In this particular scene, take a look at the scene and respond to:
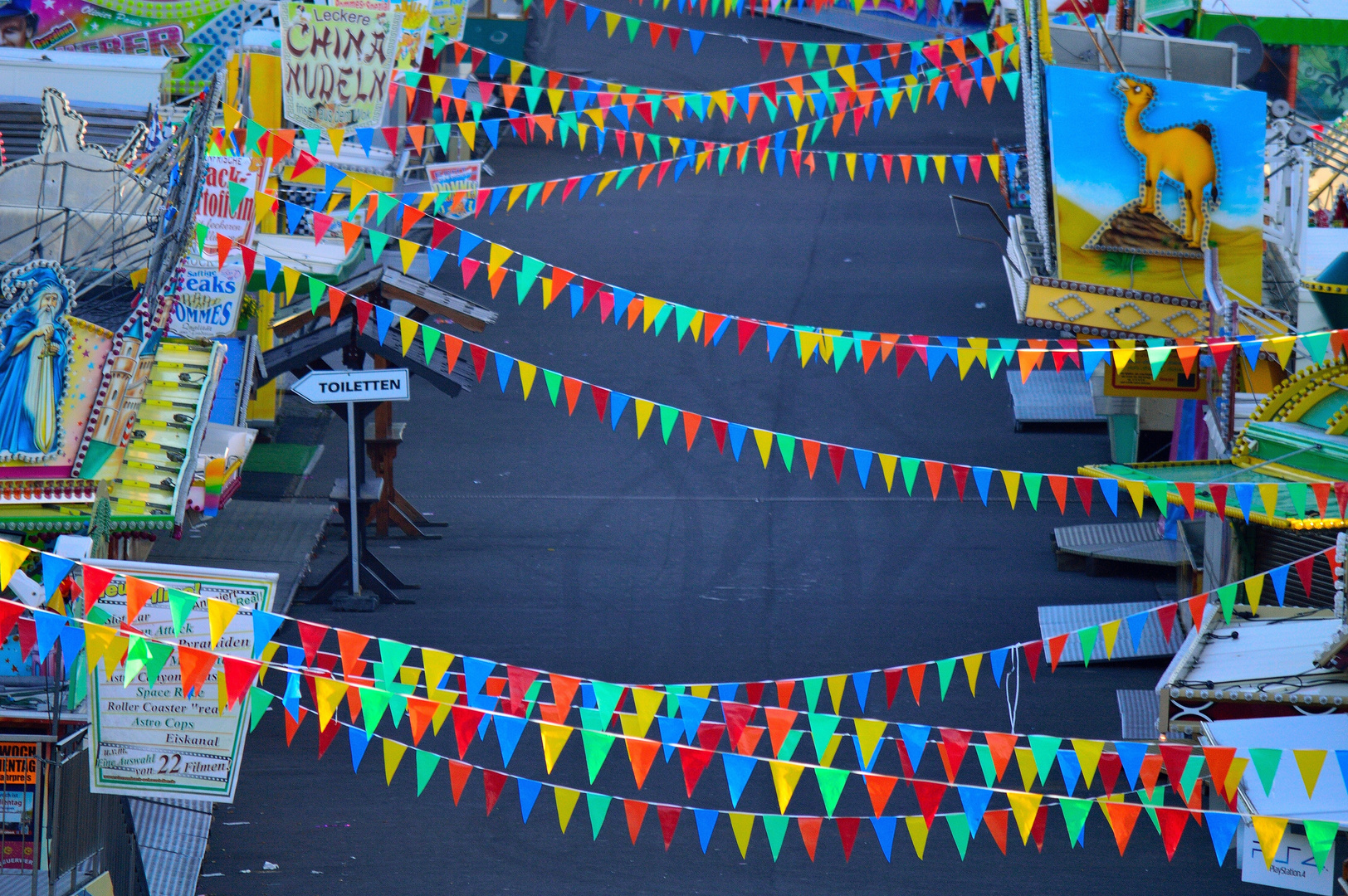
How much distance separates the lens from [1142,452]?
20.4 m

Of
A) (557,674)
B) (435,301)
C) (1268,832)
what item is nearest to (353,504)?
(435,301)

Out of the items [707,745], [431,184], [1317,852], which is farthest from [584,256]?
[1317,852]

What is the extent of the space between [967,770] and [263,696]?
6.36 m

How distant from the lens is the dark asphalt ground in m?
12.9

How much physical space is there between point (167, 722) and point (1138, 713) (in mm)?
8537

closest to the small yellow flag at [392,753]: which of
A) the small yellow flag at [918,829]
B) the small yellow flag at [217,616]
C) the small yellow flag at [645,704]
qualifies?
the small yellow flag at [217,616]

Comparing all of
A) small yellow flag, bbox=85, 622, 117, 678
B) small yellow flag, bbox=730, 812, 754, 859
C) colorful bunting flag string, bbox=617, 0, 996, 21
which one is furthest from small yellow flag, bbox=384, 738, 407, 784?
colorful bunting flag string, bbox=617, 0, 996, 21

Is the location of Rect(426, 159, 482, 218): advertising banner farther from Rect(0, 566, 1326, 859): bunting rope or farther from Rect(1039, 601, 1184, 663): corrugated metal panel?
Rect(0, 566, 1326, 859): bunting rope

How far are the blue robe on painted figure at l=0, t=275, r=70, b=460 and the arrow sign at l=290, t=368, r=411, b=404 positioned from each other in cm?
375

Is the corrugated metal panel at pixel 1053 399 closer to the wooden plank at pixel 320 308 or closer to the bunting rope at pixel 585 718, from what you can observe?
the wooden plank at pixel 320 308

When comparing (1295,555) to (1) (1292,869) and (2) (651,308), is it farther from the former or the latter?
(2) (651,308)

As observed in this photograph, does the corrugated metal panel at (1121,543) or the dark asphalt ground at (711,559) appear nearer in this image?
the dark asphalt ground at (711,559)

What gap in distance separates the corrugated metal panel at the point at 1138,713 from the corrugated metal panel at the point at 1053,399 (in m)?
7.37

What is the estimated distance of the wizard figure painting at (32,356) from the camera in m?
13.1
